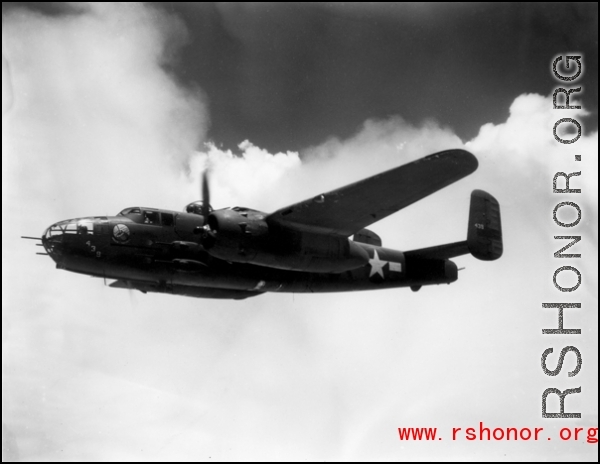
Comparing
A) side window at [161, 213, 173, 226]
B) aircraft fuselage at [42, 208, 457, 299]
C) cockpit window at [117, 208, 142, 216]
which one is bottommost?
aircraft fuselage at [42, 208, 457, 299]

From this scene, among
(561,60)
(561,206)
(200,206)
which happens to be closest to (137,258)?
(200,206)

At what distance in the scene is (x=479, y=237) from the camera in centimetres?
1580

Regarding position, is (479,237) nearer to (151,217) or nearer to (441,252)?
(441,252)

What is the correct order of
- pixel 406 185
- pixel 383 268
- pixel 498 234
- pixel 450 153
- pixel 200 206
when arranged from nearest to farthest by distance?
pixel 450 153
pixel 406 185
pixel 200 206
pixel 383 268
pixel 498 234

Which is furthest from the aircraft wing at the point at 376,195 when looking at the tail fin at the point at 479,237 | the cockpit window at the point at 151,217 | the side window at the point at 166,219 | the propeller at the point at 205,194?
the tail fin at the point at 479,237

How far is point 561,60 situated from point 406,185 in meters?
4.33

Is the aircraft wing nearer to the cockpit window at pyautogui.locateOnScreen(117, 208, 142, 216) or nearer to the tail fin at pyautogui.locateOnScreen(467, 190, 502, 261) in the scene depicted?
the cockpit window at pyautogui.locateOnScreen(117, 208, 142, 216)

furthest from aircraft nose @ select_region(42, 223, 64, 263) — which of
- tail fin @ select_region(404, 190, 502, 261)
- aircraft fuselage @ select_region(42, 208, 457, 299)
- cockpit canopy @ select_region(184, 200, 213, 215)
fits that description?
tail fin @ select_region(404, 190, 502, 261)

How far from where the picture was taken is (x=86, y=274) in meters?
11.9

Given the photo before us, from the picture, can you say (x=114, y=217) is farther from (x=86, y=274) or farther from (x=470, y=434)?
(x=470, y=434)

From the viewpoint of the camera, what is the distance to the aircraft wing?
11516 mm

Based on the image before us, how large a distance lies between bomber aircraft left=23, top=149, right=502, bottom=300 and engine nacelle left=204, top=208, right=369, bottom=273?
20 millimetres

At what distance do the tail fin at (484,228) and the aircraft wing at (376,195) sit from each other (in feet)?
13.0

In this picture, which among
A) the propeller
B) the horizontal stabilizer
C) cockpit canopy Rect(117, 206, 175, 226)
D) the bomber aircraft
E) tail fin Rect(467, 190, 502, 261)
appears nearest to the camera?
the bomber aircraft
